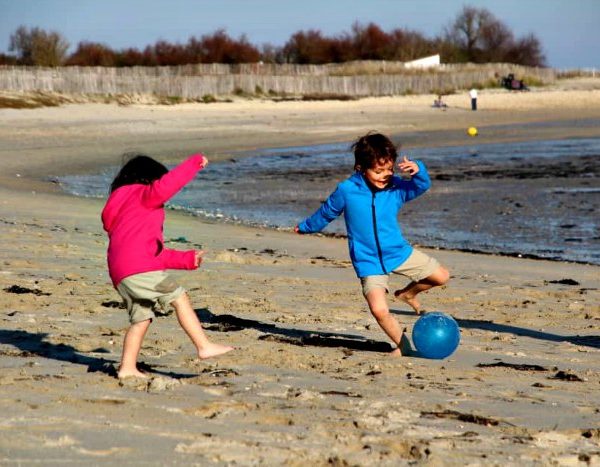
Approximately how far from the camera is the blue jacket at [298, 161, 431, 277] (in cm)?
643

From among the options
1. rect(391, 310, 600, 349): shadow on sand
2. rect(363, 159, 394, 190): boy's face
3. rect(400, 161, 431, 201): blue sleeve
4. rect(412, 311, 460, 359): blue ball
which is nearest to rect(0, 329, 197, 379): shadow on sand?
rect(412, 311, 460, 359): blue ball

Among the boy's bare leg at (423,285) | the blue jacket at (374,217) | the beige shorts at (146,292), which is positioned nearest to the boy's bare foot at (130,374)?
the beige shorts at (146,292)

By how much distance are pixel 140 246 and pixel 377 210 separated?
1587 millimetres

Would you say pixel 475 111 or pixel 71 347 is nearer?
pixel 71 347

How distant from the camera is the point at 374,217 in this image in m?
6.43

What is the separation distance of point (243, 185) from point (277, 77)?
33023mm

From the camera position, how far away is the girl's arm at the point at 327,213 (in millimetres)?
6500

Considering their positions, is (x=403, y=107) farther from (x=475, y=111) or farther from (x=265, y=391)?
(x=265, y=391)

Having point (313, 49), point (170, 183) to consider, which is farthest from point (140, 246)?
point (313, 49)

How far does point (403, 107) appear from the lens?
46312 mm

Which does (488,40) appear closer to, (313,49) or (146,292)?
(313,49)

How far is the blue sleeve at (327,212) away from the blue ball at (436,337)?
85cm

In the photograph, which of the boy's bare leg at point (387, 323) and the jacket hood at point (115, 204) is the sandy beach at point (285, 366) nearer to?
the boy's bare leg at point (387, 323)

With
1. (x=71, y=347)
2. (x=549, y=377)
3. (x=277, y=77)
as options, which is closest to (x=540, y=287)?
(x=549, y=377)
